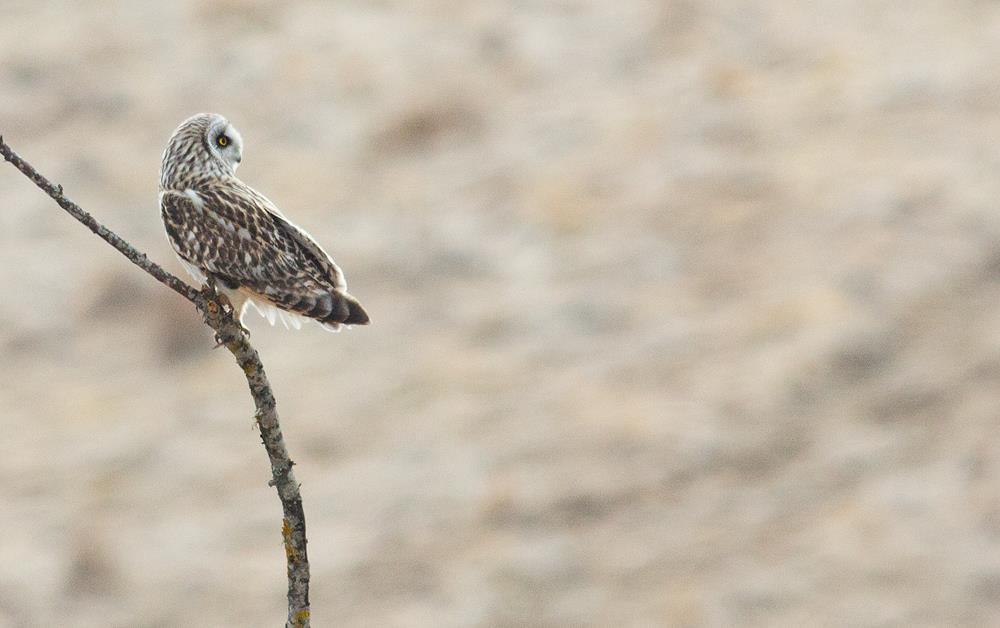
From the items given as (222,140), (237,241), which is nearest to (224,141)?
(222,140)

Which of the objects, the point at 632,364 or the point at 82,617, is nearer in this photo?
the point at 82,617

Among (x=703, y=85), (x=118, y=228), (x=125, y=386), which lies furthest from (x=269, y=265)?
(x=703, y=85)

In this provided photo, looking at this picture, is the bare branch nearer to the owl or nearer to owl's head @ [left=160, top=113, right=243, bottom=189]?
the owl

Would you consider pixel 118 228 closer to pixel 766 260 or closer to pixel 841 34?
pixel 766 260

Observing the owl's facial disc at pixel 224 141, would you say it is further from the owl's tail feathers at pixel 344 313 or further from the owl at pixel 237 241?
the owl's tail feathers at pixel 344 313

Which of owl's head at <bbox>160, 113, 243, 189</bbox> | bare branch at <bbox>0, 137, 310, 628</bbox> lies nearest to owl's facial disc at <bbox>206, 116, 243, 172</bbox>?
owl's head at <bbox>160, 113, 243, 189</bbox>

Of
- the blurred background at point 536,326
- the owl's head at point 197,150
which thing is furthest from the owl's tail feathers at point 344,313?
the blurred background at point 536,326
